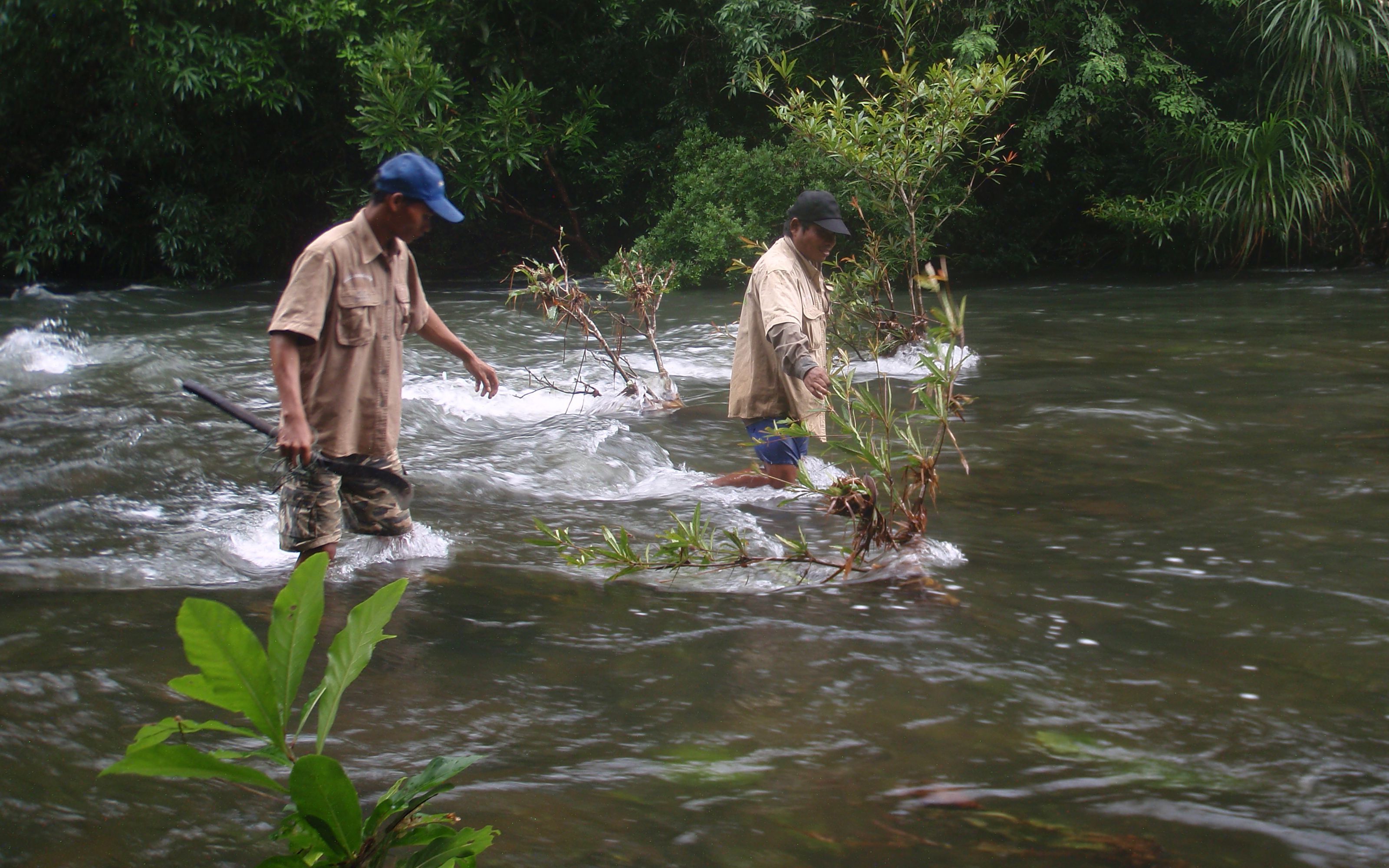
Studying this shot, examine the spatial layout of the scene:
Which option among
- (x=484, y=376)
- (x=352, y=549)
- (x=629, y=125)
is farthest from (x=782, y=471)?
(x=629, y=125)

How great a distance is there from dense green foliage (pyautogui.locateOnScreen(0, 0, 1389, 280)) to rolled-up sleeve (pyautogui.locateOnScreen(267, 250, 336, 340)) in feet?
34.4

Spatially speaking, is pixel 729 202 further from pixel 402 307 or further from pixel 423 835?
pixel 423 835

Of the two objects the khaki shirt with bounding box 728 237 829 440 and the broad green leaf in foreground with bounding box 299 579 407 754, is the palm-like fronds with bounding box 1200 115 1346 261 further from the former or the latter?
the broad green leaf in foreground with bounding box 299 579 407 754

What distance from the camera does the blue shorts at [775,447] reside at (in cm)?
540

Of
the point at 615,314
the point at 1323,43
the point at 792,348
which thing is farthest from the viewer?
the point at 1323,43

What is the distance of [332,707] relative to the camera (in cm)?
128

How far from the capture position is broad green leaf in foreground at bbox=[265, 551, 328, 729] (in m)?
1.23

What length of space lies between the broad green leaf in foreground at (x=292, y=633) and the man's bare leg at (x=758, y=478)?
4034mm

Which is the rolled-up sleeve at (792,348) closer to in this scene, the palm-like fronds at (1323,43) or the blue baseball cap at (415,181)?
the blue baseball cap at (415,181)

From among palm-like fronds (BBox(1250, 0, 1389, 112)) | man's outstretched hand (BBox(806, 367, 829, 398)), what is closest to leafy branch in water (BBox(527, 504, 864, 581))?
man's outstretched hand (BBox(806, 367, 829, 398))

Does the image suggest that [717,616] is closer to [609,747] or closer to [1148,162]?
[609,747]

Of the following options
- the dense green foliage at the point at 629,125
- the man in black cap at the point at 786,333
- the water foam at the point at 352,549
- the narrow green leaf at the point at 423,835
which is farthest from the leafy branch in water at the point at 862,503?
the dense green foliage at the point at 629,125

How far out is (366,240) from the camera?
4.01m

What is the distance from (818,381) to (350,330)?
1.77m
